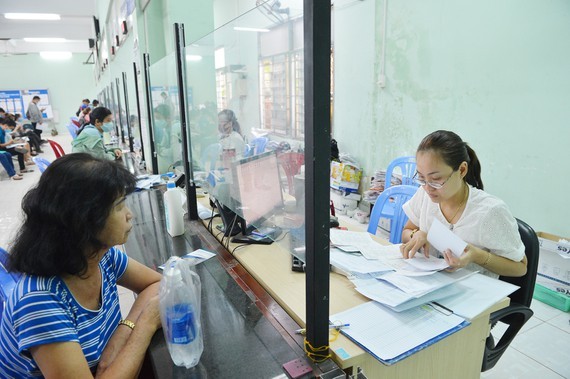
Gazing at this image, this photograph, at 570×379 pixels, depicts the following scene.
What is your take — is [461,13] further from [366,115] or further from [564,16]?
[366,115]

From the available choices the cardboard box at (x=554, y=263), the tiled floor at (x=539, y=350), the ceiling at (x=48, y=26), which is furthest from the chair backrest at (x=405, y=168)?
the ceiling at (x=48, y=26)

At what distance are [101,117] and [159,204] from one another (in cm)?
256

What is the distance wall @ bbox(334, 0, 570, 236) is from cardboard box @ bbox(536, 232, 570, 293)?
4.5 inches

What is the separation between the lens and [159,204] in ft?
7.22

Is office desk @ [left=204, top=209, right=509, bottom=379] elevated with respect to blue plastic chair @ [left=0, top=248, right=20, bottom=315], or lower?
lower

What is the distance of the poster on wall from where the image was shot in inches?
550

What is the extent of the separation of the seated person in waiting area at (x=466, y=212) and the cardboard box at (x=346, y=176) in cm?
258

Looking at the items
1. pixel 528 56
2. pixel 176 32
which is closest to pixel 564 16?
pixel 528 56

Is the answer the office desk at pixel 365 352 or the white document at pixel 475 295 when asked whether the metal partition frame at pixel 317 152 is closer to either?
the office desk at pixel 365 352

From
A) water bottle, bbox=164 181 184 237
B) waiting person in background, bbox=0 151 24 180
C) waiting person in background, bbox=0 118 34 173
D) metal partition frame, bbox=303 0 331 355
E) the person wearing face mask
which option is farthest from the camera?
waiting person in background, bbox=0 118 34 173

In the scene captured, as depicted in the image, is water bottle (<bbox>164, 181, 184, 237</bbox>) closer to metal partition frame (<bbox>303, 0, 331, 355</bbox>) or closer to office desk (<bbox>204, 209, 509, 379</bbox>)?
office desk (<bbox>204, 209, 509, 379</bbox>)

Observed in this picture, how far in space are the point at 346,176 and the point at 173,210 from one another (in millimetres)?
2670

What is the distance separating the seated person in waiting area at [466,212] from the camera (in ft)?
3.85

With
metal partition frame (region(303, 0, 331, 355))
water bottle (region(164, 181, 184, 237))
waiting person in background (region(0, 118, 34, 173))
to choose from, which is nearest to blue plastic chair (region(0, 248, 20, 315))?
water bottle (region(164, 181, 184, 237))
